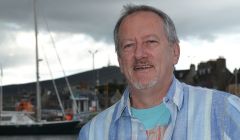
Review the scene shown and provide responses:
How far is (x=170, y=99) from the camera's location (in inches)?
149

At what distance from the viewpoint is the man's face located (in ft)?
12.4

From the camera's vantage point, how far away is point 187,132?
3627mm

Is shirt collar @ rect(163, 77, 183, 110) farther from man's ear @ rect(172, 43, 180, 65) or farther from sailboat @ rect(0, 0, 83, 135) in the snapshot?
sailboat @ rect(0, 0, 83, 135)

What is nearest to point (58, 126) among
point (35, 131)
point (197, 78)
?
point (35, 131)

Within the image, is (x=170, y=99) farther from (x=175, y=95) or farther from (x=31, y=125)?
(x=31, y=125)

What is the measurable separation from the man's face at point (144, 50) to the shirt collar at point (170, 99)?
0.23 ft

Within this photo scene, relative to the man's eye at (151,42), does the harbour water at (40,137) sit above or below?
below

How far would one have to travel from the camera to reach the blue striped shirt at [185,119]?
3.55 metres

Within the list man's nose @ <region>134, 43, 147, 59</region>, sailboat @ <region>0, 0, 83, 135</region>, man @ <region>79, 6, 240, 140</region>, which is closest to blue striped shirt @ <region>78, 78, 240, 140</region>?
man @ <region>79, 6, 240, 140</region>

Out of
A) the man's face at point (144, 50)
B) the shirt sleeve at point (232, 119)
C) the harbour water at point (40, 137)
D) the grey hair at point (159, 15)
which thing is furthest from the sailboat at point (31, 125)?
the shirt sleeve at point (232, 119)

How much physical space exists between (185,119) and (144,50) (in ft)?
1.55

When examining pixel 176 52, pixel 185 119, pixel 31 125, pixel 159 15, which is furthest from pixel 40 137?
pixel 185 119

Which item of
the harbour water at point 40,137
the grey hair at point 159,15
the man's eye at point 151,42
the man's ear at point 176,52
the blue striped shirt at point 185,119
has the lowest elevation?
the harbour water at point 40,137

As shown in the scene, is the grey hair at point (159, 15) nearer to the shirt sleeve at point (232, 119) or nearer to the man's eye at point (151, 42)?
the man's eye at point (151, 42)
